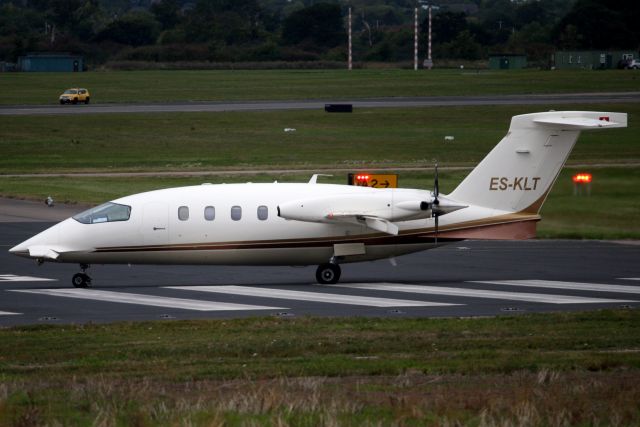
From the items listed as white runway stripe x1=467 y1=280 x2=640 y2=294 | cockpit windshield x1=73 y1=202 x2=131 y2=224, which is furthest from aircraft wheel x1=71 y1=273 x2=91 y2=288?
white runway stripe x1=467 y1=280 x2=640 y2=294

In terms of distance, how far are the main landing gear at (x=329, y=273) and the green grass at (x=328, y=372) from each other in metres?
5.94

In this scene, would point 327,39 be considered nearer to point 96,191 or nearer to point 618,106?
point 618,106

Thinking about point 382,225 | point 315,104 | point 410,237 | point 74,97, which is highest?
point 74,97

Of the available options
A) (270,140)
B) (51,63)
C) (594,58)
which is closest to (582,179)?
(270,140)

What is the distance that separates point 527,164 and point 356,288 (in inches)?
210

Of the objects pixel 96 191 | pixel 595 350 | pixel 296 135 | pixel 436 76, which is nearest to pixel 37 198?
pixel 96 191

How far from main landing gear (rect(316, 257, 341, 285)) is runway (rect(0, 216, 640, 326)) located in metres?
0.26

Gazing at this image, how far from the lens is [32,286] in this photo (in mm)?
30156

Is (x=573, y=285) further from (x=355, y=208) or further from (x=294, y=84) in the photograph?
(x=294, y=84)

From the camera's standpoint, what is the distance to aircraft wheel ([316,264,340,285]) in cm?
3034

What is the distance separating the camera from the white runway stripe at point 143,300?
26.8 meters

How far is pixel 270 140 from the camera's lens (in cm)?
7406

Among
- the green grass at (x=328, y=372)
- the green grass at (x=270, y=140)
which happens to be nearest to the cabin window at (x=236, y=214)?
the green grass at (x=328, y=372)

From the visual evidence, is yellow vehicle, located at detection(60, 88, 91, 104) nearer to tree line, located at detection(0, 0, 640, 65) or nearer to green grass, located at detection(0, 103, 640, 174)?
green grass, located at detection(0, 103, 640, 174)
